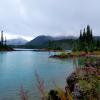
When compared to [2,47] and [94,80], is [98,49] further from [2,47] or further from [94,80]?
[94,80]

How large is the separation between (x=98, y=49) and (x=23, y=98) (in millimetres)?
124781

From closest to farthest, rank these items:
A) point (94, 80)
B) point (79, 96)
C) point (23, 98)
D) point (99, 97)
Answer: point (23, 98) → point (99, 97) → point (94, 80) → point (79, 96)

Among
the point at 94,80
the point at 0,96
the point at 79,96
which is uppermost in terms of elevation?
the point at 94,80

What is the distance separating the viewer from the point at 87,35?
437 feet

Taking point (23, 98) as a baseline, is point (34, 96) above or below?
below

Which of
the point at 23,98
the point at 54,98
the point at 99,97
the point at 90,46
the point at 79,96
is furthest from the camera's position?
the point at 90,46

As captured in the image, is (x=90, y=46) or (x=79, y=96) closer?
(x=79, y=96)

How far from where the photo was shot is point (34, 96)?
840 inches

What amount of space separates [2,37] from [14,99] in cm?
16196

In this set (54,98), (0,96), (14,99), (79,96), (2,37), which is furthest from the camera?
(2,37)

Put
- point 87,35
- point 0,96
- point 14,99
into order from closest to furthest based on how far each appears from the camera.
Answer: point 14,99
point 0,96
point 87,35

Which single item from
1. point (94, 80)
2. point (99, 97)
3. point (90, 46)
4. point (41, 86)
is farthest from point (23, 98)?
point (90, 46)

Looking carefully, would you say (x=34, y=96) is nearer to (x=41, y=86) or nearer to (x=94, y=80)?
(x=94, y=80)

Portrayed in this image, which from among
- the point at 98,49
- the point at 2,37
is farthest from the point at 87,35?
the point at 2,37
